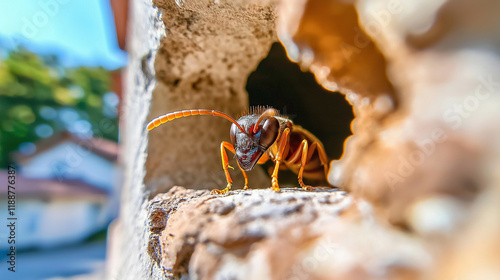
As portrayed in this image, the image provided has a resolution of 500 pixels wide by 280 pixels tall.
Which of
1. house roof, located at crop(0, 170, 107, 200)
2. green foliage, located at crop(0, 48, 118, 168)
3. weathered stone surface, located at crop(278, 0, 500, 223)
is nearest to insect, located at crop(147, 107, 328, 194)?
weathered stone surface, located at crop(278, 0, 500, 223)

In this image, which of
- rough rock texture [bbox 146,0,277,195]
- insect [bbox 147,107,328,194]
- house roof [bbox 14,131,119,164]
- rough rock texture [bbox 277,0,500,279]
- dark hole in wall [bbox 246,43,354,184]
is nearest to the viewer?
rough rock texture [bbox 277,0,500,279]

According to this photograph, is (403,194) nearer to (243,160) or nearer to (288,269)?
(288,269)

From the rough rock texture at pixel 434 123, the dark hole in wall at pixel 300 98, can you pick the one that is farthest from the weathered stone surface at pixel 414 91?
the dark hole in wall at pixel 300 98

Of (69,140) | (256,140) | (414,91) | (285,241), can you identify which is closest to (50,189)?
(69,140)

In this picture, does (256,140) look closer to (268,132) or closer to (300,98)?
(268,132)

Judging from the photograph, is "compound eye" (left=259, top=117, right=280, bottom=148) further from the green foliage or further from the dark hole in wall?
the green foliage

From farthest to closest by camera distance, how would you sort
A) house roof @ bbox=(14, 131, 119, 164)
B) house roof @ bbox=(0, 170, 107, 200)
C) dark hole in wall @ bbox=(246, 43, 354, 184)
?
house roof @ bbox=(14, 131, 119, 164) → house roof @ bbox=(0, 170, 107, 200) → dark hole in wall @ bbox=(246, 43, 354, 184)

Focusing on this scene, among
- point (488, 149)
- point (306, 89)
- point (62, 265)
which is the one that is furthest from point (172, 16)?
point (62, 265)
